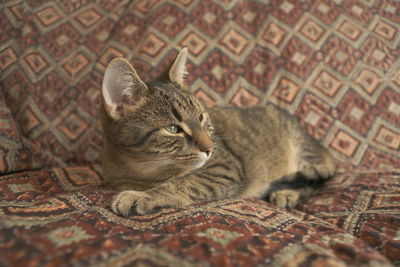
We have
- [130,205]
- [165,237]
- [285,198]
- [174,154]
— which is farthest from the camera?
[285,198]

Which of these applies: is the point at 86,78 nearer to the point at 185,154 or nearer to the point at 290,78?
the point at 185,154

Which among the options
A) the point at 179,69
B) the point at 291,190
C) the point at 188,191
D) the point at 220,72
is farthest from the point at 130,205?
the point at 220,72

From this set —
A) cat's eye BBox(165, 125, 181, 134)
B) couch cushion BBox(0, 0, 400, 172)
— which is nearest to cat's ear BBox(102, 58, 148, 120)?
cat's eye BBox(165, 125, 181, 134)

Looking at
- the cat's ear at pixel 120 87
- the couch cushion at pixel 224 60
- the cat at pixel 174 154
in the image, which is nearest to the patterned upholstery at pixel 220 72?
the couch cushion at pixel 224 60

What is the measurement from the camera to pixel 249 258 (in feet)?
2.20

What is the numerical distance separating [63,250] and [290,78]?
1.66 metres

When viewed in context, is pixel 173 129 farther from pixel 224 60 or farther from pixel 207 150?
pixel 224 60

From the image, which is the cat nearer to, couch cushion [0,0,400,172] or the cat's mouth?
the cat's mouth

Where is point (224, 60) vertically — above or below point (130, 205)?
above

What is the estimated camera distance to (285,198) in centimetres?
136

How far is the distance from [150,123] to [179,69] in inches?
15.7

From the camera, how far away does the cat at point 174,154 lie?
112cm

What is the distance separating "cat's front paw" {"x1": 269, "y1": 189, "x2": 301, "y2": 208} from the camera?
133 centimetres

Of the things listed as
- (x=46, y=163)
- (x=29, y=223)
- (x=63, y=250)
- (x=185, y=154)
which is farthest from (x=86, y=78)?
(x=63, y=250)
